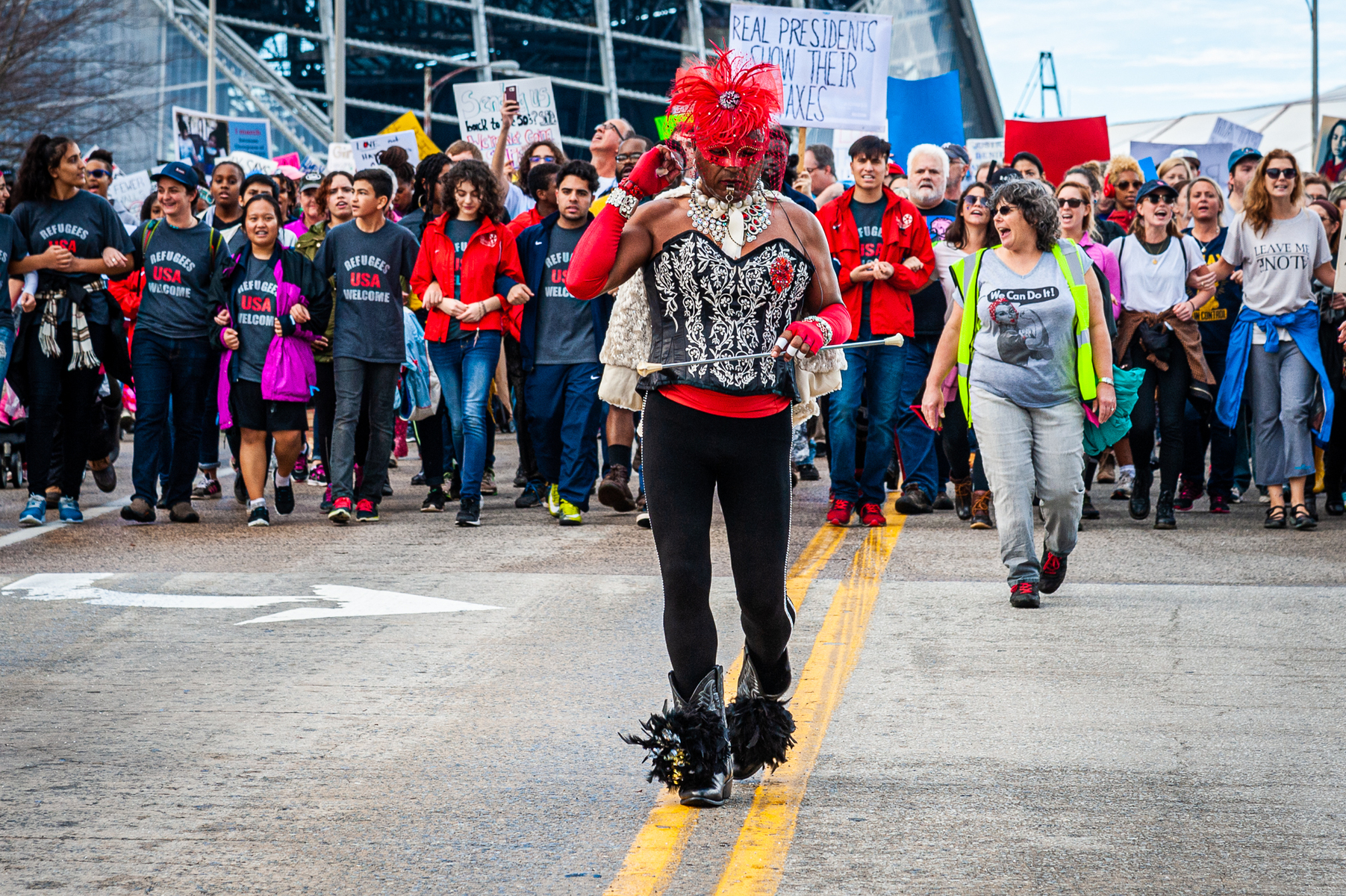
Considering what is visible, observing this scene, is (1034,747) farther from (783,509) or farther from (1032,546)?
(1032,546)

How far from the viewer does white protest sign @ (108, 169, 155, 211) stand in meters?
18.9

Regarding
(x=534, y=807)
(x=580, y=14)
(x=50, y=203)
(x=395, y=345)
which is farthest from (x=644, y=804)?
(x=580, y=14)

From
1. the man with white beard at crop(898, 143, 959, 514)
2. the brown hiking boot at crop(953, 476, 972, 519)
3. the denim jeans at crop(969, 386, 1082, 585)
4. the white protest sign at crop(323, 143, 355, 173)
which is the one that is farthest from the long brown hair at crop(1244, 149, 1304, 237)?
the white protest sign at crop(323, 143, 355, 173)

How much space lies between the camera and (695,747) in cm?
457

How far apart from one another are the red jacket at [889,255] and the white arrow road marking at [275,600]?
3.80m

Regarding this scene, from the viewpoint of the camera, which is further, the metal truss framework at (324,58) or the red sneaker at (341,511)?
the metal truss framework at (324,58)

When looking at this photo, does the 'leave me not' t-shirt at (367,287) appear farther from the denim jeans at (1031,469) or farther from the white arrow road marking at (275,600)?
the denim jeans at (1031,469)

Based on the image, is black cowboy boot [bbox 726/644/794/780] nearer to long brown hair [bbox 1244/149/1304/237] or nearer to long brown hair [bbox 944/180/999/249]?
long brown hair [bbox 944/180/999/249]

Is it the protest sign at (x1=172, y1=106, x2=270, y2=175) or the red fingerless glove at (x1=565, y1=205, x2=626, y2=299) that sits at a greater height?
the protest sign at (x1=172, y1=106, x2=270, y2=175)

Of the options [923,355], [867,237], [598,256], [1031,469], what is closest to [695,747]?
[598,256]

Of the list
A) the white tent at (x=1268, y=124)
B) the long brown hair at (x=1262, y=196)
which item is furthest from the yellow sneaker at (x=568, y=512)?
the white tent at (x=1268, y=124)

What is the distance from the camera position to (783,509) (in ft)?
15.5

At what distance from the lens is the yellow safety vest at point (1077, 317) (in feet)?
25.1

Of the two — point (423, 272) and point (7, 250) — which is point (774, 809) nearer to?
point (423, 272)
